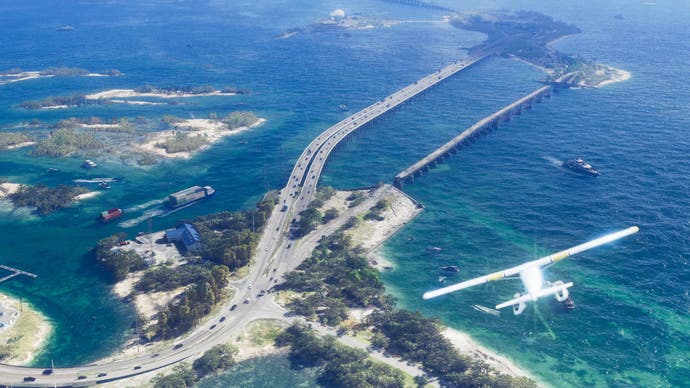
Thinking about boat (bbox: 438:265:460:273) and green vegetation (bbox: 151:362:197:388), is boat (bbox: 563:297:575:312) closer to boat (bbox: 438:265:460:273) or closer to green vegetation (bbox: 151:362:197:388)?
boat (bbox: 438:265:460:273)

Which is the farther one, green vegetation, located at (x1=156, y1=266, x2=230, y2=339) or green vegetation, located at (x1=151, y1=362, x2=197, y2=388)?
green vegetation, located at (x1=156, y1=266, x2=230, y2=339)

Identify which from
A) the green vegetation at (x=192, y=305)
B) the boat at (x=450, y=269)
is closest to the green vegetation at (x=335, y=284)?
the green vegetation at (x=192, y=305)

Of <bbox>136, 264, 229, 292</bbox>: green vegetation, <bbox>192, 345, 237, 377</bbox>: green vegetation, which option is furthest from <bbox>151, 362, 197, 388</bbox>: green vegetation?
<bbox>136, 264, 229, 292</bbox>: green vegetation

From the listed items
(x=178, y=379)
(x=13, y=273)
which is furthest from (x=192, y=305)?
(x=13, y=273)

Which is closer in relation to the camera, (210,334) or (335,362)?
(335,362)

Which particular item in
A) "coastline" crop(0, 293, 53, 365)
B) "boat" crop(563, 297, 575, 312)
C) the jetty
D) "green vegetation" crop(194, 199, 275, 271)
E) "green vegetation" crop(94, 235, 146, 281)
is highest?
"green vegetation" crop(194, 199, 275, 271)

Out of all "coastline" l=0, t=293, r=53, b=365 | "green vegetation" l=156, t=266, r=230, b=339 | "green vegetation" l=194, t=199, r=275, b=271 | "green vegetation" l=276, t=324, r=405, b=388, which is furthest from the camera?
"green vegetation" l=194, t=199, r=275, b=271

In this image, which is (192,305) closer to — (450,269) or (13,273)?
(13,273)
